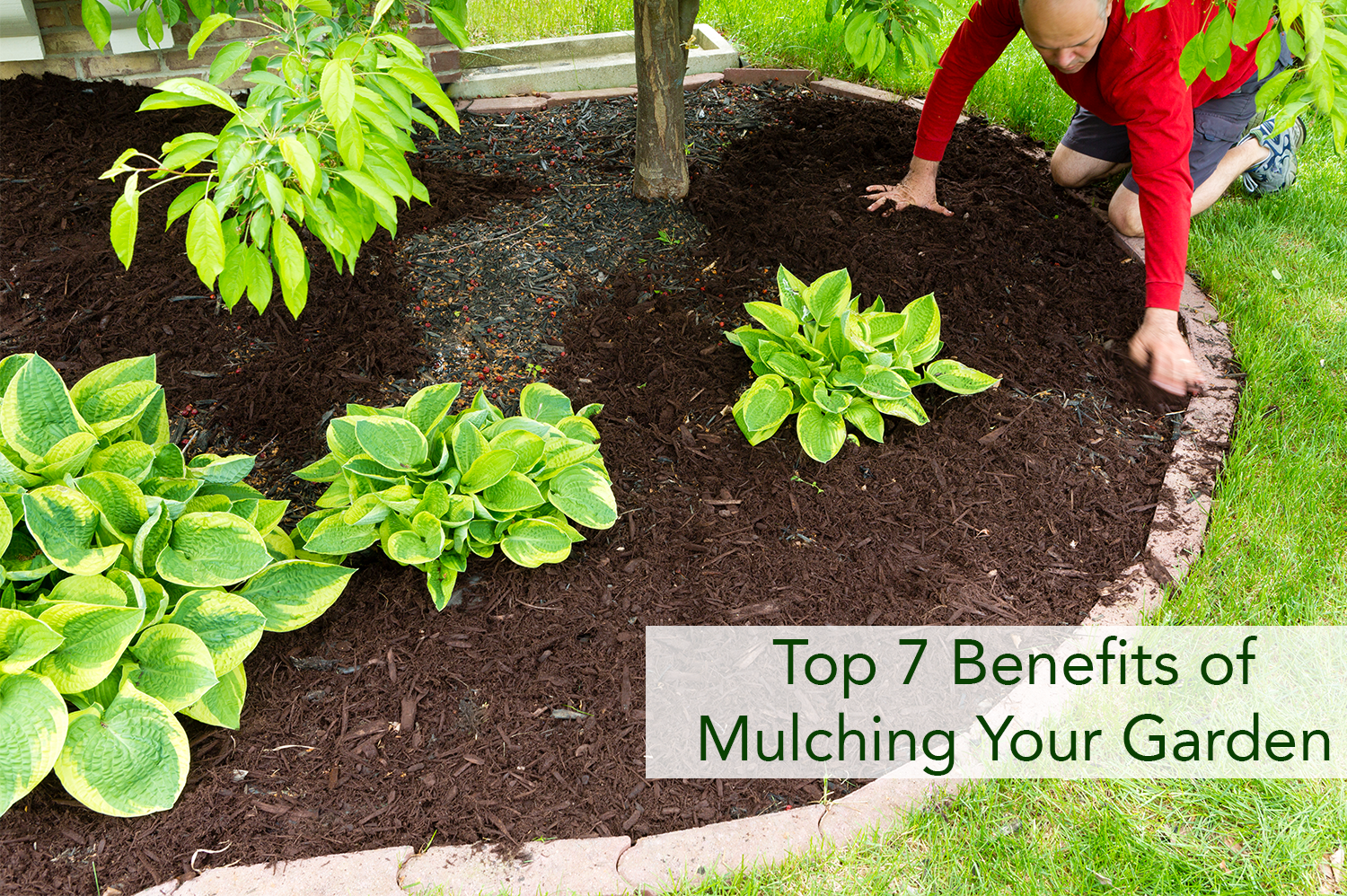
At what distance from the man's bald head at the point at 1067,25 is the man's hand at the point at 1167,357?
77 centimetres

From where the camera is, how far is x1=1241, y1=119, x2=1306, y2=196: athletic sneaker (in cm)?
365

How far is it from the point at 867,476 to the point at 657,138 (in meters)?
1.50

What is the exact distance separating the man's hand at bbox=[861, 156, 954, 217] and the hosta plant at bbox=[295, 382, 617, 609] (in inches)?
68.3

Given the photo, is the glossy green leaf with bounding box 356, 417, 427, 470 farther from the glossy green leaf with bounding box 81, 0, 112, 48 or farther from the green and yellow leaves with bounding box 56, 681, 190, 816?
the glossy green leaf with bounding box 81, 0, 112, 48

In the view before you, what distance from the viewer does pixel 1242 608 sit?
219 centimetres

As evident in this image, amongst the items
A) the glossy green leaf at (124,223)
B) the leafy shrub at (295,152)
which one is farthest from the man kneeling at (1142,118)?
the glossy green leaf at (124,223)

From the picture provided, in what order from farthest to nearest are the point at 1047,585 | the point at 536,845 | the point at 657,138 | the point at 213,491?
the point at 657,138
the point at 1047,585
the point at 213,491
the point at 536,845

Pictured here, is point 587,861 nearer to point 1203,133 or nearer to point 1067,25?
point 1067,25

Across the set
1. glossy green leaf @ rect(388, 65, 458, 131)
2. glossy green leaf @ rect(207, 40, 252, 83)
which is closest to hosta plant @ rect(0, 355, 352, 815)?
glossy green leaf @ rect(207, 40, 252, 83)

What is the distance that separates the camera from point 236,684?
6.02ft

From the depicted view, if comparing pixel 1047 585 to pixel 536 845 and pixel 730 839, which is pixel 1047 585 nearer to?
pixel 730 839

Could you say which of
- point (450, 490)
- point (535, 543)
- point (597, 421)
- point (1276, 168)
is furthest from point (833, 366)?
point (1276, 168)

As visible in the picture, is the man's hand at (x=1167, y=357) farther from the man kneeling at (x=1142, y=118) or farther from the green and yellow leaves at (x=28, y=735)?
the green and yellow leaves at (x=28, y=735)

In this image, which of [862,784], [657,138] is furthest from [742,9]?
[862,784]
